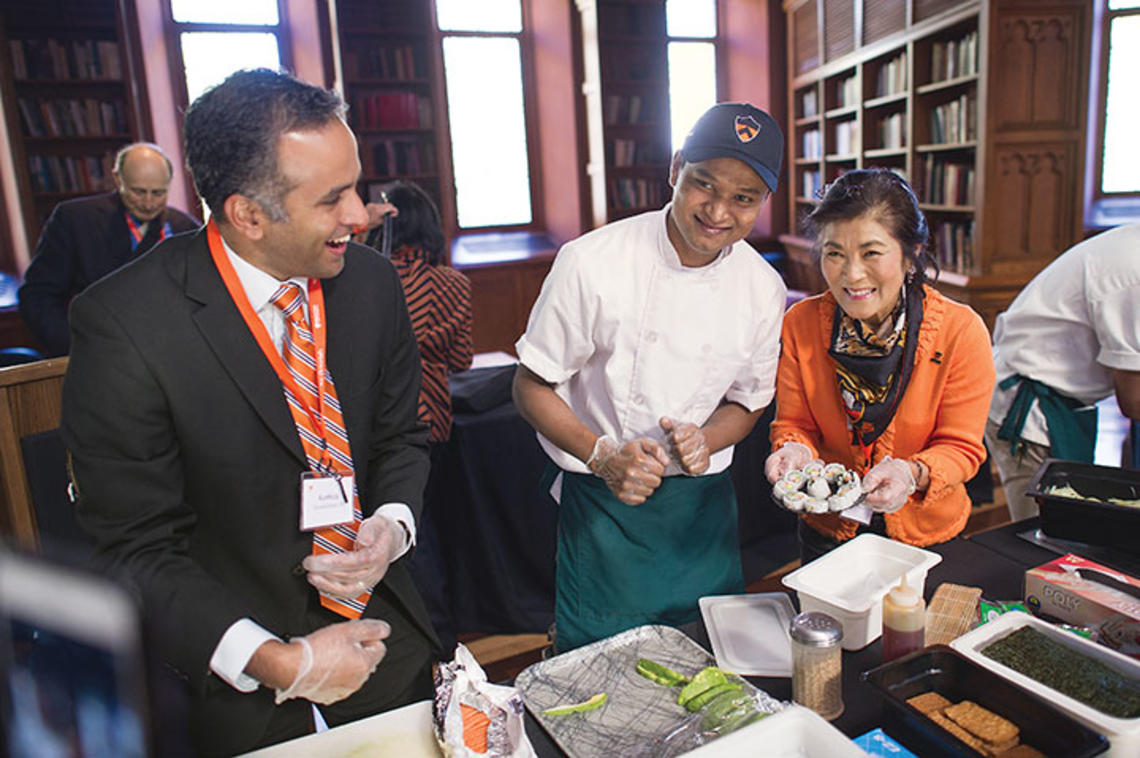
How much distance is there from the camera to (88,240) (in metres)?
3.49

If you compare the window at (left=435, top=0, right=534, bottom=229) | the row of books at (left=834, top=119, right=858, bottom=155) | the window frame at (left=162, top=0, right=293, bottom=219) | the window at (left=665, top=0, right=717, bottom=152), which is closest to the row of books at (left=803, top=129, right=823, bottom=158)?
the row of books at (left=834, top=119, right=858, bottom=155)

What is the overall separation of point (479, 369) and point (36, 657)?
2884 millimetres

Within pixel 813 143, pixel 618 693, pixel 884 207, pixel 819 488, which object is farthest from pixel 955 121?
pixel 618 693

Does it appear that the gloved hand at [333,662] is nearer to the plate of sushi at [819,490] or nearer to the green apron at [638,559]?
the green apron at [638,559]

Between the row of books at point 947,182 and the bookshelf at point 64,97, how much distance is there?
586 cm

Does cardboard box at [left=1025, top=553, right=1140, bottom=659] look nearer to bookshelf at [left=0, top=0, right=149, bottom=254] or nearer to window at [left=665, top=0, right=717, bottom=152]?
bookshelf at [left=0, top=0, right=149, bottom=254]

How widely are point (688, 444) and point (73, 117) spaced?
5.98 meters

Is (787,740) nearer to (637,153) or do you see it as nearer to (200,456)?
(200,456)

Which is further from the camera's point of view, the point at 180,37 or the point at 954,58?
the point at 180,37

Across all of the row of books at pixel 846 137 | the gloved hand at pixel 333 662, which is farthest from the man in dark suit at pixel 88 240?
the row of books at pixel 846 137

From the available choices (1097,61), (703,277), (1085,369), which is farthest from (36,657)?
(1097,61)

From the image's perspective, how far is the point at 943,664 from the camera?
103 cm

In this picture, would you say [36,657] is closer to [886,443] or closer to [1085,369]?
[886,443]

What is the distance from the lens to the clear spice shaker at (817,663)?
3.37 ft
